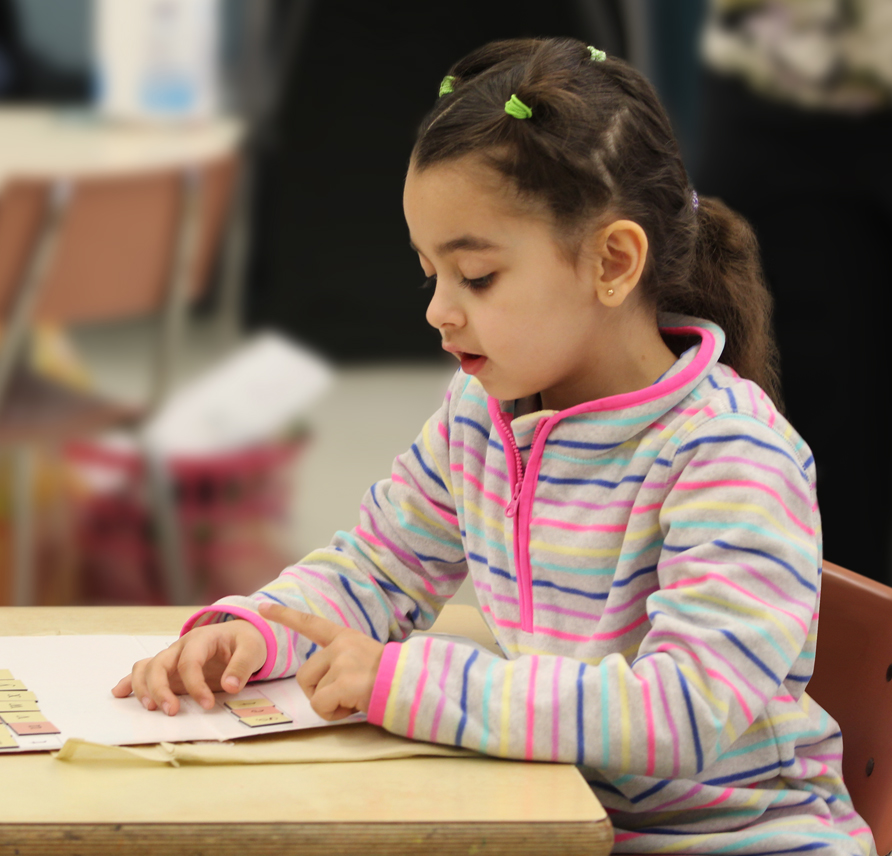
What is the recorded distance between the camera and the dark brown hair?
0.86 meters

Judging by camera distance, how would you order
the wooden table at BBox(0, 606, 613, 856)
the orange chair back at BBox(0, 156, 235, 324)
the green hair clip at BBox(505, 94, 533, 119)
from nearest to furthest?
the wooden table at BBox(0, 606, 613, 856) < the green hair clip at BBox(505, 94, 533, 119) < the orange chair back at BBox(0, 156, 235, 324)

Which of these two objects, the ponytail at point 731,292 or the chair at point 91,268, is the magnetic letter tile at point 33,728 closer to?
the ponytail at point 731,292

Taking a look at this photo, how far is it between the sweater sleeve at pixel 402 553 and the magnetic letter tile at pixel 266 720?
189mm

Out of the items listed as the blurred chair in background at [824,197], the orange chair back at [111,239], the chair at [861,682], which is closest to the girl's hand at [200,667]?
the chair at [861,682]

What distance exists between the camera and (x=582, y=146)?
2.83 feet

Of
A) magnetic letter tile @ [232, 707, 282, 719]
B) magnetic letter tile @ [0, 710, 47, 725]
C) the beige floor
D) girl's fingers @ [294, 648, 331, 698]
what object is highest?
girl's fingers @ [294, 648, 331, 698]

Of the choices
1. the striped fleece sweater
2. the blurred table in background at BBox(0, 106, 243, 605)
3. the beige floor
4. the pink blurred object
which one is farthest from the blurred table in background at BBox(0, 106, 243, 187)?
the striped fleece sweater

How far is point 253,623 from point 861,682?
487 mm

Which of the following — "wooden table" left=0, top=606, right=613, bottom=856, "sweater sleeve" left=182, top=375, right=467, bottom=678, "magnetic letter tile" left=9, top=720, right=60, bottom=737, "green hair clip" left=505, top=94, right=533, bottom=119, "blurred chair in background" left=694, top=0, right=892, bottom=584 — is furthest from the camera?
"blurred chair in background" left=694, top=0, right=892, bottom=584

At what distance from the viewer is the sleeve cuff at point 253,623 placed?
87 cm

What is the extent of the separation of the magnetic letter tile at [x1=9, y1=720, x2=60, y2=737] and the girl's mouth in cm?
38

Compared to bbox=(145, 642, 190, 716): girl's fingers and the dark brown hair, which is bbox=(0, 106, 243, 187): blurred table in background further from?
bbox=(145, 642, 190, 716): girl's fingers

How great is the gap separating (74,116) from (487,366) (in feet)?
4.24

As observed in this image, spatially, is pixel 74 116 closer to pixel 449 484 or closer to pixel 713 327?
pixel 449 484
